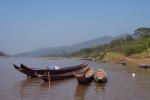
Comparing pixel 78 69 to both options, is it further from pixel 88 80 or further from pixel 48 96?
pixel 48 96

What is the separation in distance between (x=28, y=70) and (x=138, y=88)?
14.3m

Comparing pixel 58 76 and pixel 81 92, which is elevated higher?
pixel 58 76

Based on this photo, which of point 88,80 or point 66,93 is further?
point 88,80

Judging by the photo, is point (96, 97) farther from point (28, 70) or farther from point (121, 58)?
point (121, 58)

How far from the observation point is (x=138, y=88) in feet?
99.5

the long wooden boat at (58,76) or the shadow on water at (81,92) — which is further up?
the long wooden boat at (58,76)

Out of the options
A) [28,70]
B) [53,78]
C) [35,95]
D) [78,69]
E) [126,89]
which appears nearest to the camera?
[35,95]

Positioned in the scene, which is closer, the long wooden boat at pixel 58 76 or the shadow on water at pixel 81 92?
the shadow on water at pixel 81 92

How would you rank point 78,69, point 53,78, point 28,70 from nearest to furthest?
point 53,78
point 28,70
point 78,69

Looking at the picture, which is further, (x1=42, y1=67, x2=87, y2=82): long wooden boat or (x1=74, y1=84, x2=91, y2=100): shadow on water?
(x1=42, y1=67, x2=87, y2=82): long wooden boat

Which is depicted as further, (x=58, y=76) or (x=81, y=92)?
(x=58, y=76)

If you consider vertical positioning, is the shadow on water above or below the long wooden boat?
below

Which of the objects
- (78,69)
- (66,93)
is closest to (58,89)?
(66,93)

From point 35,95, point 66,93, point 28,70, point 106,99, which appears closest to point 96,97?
point 106,99
